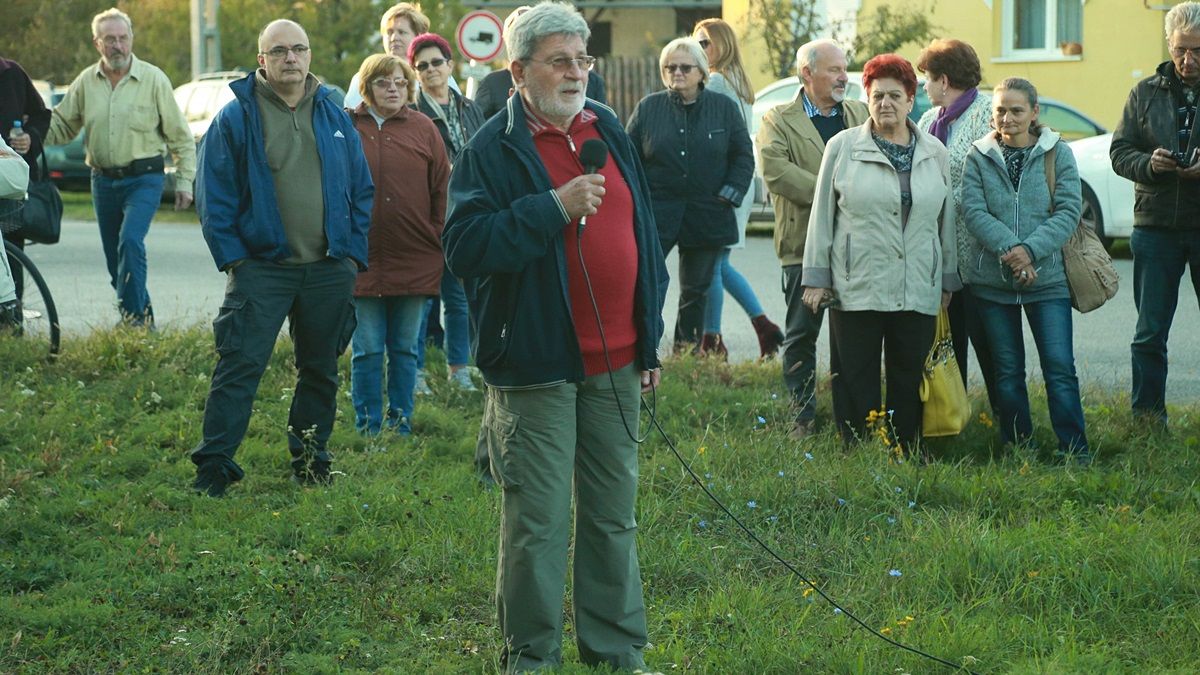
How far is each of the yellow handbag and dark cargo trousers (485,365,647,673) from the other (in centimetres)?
298

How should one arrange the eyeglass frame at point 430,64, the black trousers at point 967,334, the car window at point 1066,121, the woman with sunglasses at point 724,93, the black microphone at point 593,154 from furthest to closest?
the car window at point 1066,121
the woman with sunglasses at point 724,93
the eyeglass frame at point 430,64
the black trousers at point 967,334
the black microphone at point 593,154

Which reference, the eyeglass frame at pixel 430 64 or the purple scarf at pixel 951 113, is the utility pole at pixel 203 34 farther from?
the purple scarf at pixel 951 113

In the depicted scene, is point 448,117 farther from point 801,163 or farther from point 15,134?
point 15,134

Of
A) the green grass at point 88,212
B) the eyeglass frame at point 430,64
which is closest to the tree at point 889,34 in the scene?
the green grass at point 88,212

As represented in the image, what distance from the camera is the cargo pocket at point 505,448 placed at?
4996mm

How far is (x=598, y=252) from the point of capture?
4996mm

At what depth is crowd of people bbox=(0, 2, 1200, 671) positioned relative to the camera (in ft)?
16.3

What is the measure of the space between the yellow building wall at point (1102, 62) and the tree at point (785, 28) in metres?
2.80

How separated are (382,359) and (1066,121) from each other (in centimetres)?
1175

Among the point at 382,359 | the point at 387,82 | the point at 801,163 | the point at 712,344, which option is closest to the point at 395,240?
the point at 382,359

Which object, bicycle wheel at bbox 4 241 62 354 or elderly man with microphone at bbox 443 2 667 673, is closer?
elderly man with microphone at bbox 443 2 667 673

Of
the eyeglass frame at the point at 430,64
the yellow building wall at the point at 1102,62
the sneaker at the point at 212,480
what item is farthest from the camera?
the yellow building wall at the point at 1102,62

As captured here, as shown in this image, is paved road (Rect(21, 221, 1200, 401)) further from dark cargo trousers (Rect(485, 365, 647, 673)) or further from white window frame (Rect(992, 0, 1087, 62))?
white window frame (Rect(992, 0, 1087, 62))

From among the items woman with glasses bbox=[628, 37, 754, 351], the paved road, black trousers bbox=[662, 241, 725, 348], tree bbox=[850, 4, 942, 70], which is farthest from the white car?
tree bbox=[850, 4, 942, 70]
